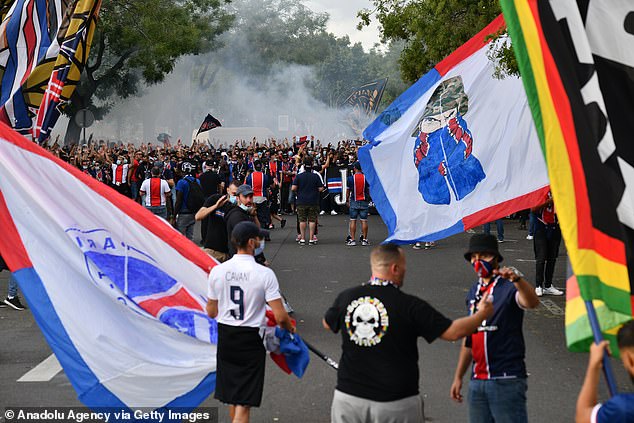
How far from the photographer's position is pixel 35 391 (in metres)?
8.83

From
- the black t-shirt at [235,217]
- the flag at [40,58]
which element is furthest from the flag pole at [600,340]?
the black t-shirt at [235,217]

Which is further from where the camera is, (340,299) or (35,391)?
(35,391)

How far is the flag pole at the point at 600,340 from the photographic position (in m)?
3.97

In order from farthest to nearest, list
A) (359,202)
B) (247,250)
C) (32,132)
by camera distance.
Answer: (359,202) < (32,132) < (247,250)

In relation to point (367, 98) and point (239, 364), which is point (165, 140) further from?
point (239, 364)

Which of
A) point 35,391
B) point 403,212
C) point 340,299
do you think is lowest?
point 35,391

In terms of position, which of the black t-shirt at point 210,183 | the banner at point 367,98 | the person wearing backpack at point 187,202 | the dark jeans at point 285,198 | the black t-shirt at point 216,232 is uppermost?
the banner at point 367,98

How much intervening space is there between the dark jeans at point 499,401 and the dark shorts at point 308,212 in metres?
15.5

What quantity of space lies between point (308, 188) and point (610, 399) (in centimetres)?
1726

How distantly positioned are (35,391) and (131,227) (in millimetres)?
2471

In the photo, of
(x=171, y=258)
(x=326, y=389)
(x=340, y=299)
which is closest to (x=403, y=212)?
(x=326, y=389)

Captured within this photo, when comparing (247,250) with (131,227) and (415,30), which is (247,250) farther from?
(415,30)

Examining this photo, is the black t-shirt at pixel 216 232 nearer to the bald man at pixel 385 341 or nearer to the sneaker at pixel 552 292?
the sneaker at pixel 552 292

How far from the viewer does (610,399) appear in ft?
13.2
